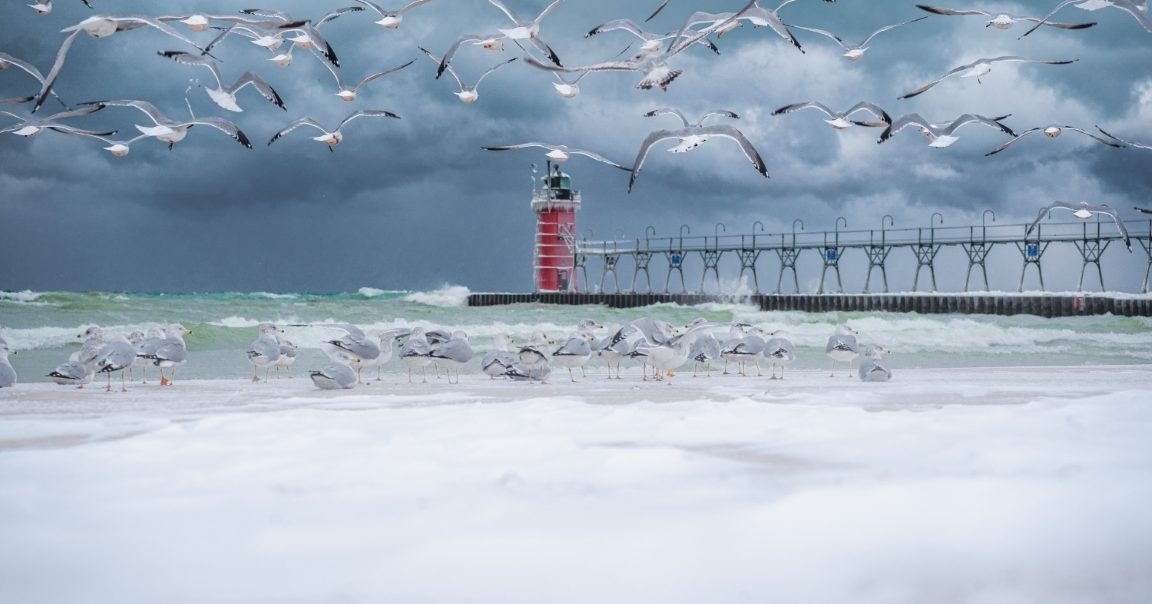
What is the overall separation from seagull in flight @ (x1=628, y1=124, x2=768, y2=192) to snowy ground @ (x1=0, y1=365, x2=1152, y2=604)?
11.6 ft

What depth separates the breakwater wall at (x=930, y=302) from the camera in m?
29.8

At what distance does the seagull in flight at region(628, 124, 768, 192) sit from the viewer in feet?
27.4

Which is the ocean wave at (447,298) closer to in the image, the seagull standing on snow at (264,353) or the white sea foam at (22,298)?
the white sea foam at (22,298)

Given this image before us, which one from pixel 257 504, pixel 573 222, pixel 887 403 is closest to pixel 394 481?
pixel 257 504

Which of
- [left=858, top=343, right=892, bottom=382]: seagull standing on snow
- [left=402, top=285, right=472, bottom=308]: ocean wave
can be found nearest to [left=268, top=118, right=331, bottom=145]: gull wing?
[left=858, top=343, right=892, bottom=382]: seagull standing on snow

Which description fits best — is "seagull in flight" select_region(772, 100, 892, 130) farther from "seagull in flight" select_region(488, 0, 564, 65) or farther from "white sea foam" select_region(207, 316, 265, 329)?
"white sea foam" select_region(207, 316, 265, 329)

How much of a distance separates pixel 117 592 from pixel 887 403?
516 centimetres

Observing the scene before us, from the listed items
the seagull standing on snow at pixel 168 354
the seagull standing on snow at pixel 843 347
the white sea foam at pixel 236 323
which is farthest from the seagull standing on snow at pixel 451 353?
the white sea foam at pixel 236 323

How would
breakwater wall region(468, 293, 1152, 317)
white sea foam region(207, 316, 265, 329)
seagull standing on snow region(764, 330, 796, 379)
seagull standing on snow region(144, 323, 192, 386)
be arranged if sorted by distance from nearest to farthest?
seagull standing on snow region(144, 323, 192, 386), seagull standing on snow region(764, 330, 796, 379), white sea foam region(207, 316, 265, 329), breakwater wall region(468, 293, 1152, 317)

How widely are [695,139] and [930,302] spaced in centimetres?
2650

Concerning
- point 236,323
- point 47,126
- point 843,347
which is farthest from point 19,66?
point 236,323

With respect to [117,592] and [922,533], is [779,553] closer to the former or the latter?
[922,533]

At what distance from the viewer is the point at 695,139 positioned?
8953 mm

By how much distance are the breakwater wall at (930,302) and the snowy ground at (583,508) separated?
91.1 ft
